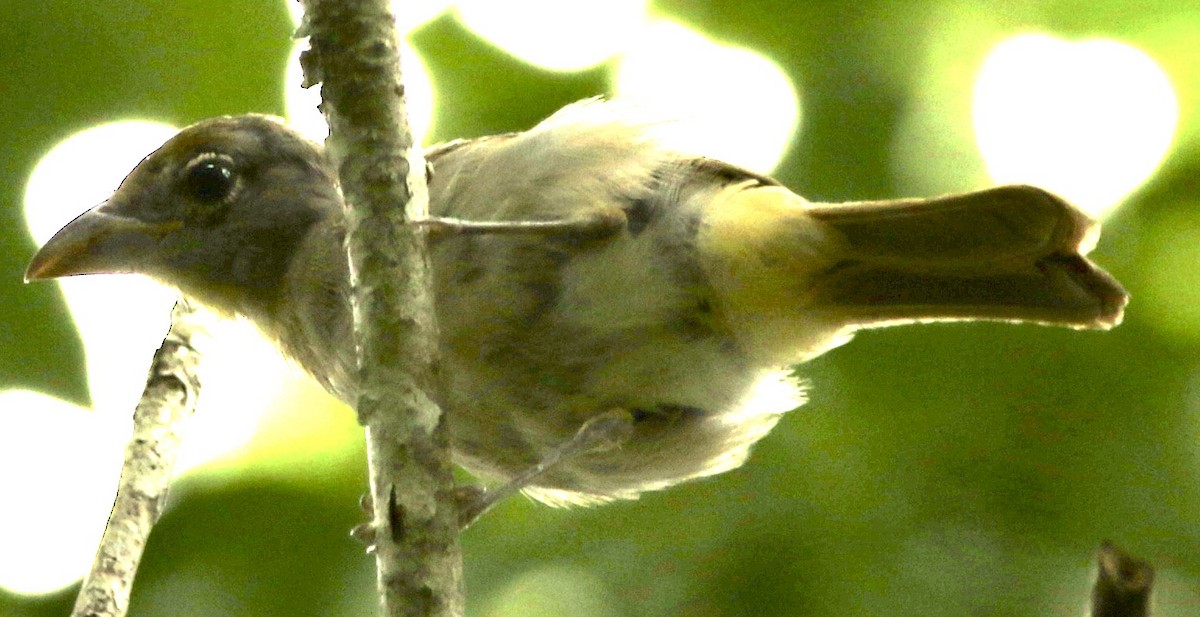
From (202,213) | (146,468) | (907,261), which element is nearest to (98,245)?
(202,213)

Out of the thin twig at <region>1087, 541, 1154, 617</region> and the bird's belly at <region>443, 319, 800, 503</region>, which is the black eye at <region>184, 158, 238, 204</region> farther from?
the thin twig at <region>1087, 541, 1154, 617</region>

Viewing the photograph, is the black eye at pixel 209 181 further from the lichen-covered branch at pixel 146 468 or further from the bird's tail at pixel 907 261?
the bird's tail at pixel 907 261

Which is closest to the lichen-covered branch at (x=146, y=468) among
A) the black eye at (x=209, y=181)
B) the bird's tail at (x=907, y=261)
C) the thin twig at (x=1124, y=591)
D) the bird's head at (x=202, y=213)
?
the bird's head at (x=202, y=213)

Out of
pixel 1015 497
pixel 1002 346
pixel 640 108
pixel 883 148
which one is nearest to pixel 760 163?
pixel 883 148

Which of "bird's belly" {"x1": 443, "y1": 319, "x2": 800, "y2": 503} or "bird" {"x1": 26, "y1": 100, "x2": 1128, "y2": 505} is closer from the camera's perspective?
"bird" {"x1": 26, "y1": 100, "x2": 1128, "y2": 505}

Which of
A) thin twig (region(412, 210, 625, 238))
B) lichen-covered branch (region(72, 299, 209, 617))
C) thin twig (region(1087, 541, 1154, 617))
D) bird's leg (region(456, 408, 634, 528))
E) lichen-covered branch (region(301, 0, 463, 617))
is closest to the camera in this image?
thin twig (region(1087, 541, 1154, 617))

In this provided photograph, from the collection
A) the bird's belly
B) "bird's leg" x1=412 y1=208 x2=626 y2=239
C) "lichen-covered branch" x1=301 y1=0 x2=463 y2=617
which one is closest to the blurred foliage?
the bird's belly

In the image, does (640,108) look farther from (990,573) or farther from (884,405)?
(990,573)

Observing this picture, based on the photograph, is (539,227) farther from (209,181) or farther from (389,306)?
(209,181)
